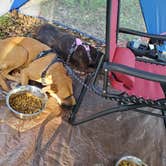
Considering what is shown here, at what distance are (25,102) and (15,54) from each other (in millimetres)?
400

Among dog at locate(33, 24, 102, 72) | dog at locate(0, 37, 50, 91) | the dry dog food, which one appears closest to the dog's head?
the dry dog food

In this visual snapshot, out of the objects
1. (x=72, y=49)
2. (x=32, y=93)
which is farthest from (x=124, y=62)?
(x=72, y=49)

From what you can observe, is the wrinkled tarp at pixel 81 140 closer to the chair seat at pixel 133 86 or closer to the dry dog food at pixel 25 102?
the dry dog food at pixel 25 102

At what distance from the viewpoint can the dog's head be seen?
90.7 inches

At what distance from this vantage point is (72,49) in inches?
105

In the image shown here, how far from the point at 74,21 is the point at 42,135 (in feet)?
5.77

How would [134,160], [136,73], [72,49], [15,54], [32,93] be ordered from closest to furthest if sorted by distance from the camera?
1. [136,73]
2. [134,160]
3. [32,93]
4. [15,54]
5. [72,49]

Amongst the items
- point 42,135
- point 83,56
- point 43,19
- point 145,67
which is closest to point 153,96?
point 145,67

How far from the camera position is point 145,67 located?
85.4 inches

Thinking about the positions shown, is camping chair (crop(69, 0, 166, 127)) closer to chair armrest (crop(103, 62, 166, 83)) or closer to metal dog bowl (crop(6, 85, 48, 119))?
chair armrest (crop(103, 62, 166, 83))

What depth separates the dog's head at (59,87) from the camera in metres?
2.30

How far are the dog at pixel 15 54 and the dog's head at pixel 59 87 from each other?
0.23m

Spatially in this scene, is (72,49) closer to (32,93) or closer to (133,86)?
(32,93)

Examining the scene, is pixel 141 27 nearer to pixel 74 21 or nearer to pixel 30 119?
pixel 74 21
